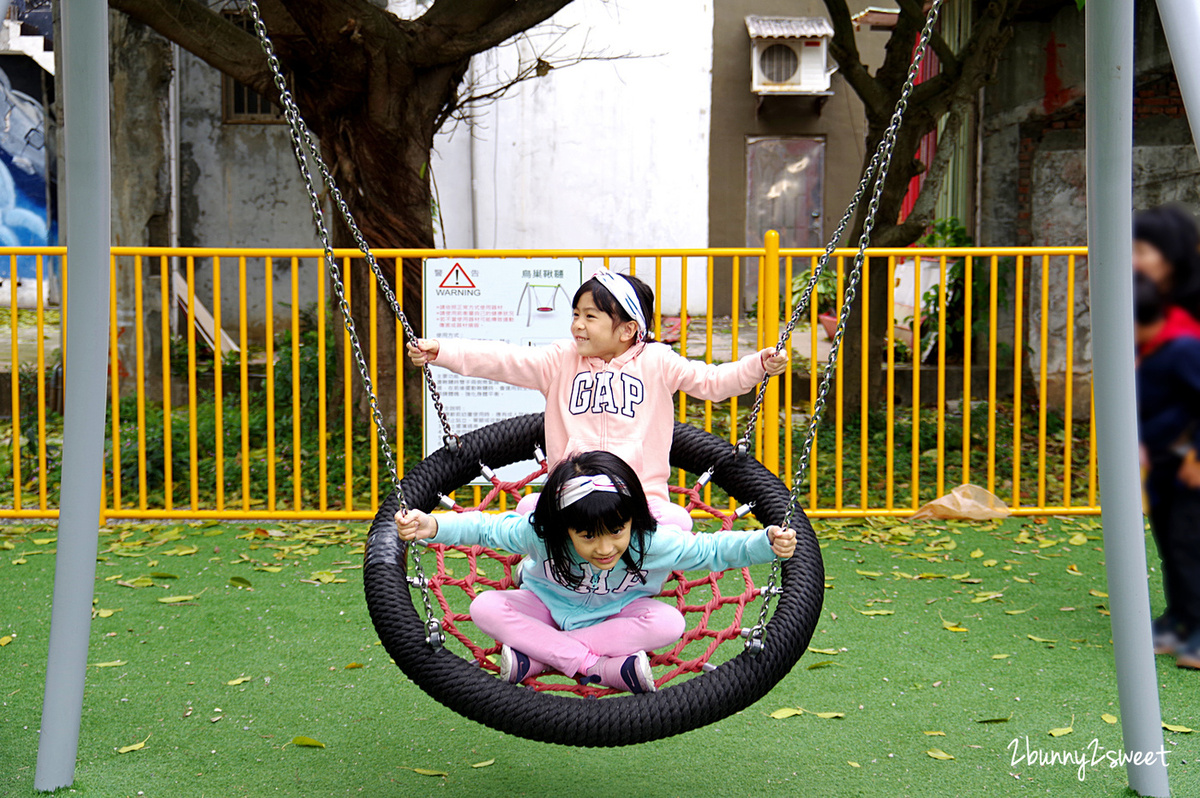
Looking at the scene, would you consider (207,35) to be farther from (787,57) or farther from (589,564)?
(787,57)

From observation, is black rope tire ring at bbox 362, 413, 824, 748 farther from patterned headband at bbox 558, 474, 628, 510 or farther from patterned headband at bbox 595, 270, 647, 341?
patterned headband at bbox 595, 270, 647, 341

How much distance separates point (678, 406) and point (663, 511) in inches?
157

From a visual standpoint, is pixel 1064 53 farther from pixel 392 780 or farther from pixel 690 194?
pixel 392 780

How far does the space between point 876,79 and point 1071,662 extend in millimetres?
4801

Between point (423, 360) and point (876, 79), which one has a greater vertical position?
point (876, 79)

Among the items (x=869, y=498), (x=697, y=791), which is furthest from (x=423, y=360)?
(x=869, y=498)

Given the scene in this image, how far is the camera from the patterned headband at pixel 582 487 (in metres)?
2.48

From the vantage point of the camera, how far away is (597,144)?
14.1m

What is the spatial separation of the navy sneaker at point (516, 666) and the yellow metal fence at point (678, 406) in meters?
2.02

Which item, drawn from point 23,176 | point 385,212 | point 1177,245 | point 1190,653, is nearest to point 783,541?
point 1177,245

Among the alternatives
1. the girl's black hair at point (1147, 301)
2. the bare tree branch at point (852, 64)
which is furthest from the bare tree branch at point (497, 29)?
the girl's black hair at point (1147, 301)

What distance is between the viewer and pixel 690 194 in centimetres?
1438

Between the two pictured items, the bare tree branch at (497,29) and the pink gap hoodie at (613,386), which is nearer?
the pink gap hoodie at (613,386)

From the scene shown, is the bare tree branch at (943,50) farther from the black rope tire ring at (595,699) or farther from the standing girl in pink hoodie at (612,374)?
the black rope tire ring at (595,699)
